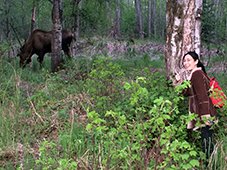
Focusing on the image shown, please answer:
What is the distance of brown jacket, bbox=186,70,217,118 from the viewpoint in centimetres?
500

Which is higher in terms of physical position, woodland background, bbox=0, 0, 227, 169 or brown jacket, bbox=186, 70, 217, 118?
brown jacket, bbox=186, 70, 217, 118

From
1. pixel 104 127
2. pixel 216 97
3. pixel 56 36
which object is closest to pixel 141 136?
pixel 104 127

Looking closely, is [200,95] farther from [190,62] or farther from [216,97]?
[190,62]

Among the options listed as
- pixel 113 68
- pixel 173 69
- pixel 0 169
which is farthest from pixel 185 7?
pixel 0 169

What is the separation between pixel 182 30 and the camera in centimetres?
636

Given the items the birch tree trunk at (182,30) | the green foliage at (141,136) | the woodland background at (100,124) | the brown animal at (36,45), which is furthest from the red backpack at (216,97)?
the brown animal at (36,45)

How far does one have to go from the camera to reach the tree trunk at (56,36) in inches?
478

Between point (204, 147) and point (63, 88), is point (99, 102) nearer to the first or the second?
point (204, 147)

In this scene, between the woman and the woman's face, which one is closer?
the woman

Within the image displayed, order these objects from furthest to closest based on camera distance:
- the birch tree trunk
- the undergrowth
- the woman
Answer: the birch tree trunk
the woman
the undergrowth

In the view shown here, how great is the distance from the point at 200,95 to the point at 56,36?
8.10m

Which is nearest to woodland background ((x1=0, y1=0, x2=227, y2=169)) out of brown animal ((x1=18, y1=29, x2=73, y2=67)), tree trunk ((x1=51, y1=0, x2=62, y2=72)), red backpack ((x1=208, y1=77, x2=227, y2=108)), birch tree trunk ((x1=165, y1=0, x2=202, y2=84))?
red backpack ((x1=208, y1=77, x2=227, y2=108))

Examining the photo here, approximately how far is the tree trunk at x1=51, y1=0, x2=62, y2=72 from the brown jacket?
7856mm

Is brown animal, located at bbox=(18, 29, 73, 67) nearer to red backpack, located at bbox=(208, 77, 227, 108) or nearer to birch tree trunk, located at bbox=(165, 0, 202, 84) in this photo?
birch tree trunk, located at bbox=(165, 0, 202, 84)
